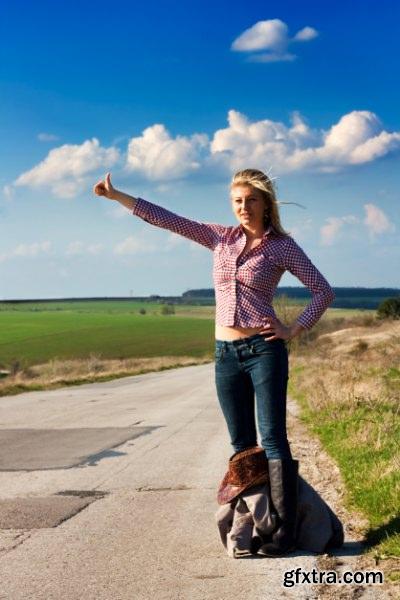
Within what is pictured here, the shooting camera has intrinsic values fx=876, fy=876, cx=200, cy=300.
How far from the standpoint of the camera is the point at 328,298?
533cm

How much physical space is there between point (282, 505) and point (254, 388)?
71 cm

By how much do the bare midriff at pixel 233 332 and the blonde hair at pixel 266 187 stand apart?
0.64 meters

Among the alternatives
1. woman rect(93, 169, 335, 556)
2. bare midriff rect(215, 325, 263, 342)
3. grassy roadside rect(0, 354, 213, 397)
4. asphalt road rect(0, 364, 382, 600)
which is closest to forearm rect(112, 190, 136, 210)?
woman rect(93, 169, 335, 556)

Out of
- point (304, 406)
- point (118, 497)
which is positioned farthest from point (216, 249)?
point (304, 406)

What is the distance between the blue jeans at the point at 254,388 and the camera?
16.9ft

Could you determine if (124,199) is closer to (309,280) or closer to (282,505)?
(309,280)

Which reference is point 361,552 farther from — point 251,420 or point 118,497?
point 118,497

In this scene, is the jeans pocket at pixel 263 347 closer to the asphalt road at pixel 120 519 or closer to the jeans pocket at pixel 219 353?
the jeans pocket at pixel 219 353

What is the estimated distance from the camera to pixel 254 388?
526cm

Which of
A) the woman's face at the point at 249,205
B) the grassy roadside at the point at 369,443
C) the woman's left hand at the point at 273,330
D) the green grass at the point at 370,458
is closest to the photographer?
the woman's left hand at the point at 273,330

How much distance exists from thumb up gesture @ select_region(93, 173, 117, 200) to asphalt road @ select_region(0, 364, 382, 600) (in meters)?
2.22

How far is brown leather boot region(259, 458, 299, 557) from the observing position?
5.20 m

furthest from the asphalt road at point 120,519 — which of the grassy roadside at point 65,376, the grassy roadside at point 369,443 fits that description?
the grassy roadside at point 65,376

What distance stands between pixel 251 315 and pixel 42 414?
1171 centimetres
